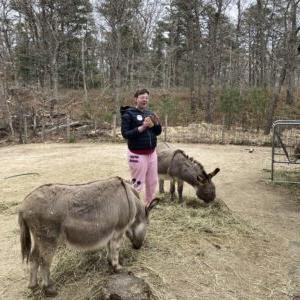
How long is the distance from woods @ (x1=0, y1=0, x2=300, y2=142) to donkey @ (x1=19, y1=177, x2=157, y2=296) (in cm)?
1306

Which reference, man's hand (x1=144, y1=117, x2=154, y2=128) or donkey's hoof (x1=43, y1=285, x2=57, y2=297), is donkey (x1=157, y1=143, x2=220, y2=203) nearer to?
man's hand (x1=144, y1=117, x2=154, y2=128)

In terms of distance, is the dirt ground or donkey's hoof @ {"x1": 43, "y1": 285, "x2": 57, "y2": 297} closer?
donkey's hoof @ {"x1": 43, "y1": 285, "x2": 57, "y2": 297}

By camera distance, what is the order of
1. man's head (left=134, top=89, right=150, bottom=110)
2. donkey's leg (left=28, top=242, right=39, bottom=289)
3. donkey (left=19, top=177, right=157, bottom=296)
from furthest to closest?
1. man's head (left=134, top=89, right=150, bottom=110)
2. donkey's leg (left=28, top=242, right=39, bottom=289)
3. donkey (left=19, top=177, right=157, bottom=296)

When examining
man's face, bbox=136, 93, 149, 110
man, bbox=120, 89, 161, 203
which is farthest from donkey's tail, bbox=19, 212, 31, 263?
man's face, bbox=136, 93, 149, 110

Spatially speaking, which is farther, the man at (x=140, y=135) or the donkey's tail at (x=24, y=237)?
the man at (x=140, y=135)

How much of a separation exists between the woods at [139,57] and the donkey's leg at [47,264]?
1355cm

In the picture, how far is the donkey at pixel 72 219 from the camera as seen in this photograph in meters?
3.32

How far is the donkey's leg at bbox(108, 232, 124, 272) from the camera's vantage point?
3707 mm

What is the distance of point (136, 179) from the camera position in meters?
5.08

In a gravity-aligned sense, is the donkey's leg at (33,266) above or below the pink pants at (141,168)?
Result: below

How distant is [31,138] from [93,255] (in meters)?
13.4

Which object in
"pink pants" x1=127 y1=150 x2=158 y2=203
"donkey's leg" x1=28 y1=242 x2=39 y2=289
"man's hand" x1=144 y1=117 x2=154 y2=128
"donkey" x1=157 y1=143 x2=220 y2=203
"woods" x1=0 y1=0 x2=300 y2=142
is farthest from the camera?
"woods" x1=0 y1=0 x2=300 y2=142

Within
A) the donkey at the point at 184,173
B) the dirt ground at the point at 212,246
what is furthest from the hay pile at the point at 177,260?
the donkey at the point at 184,173

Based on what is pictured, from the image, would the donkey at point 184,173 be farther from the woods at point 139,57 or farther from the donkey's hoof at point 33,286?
the woods at point 139,57
